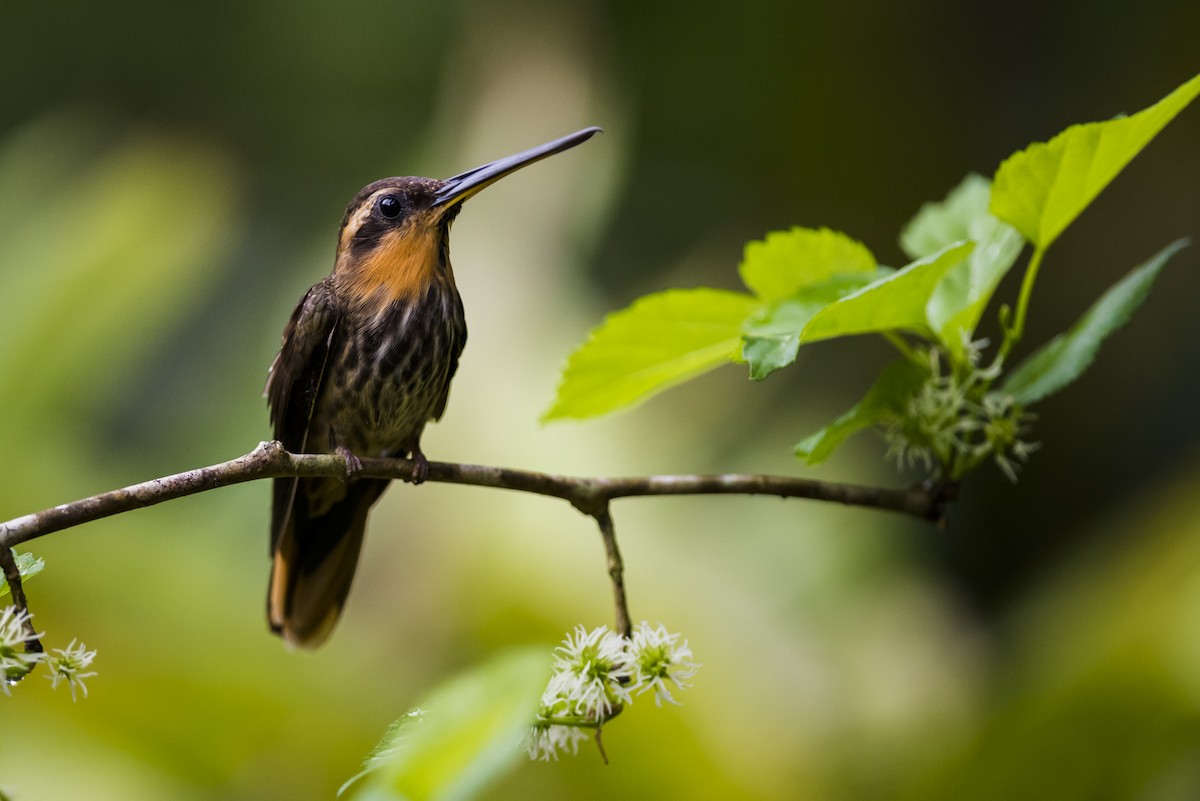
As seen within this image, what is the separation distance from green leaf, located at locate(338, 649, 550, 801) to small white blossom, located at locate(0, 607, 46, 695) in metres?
0.36

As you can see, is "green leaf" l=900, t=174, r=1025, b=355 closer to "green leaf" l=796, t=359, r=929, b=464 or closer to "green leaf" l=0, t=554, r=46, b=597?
"green leaf" l=796, t=359, r=929, b=464

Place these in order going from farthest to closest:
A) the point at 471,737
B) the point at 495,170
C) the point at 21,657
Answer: the point at 495,170, the point at 21,657, the point at 471,737

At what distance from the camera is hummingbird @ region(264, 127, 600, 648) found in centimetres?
197

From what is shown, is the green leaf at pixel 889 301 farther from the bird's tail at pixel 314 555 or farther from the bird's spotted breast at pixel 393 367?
the bird's tail at pixel 314 555

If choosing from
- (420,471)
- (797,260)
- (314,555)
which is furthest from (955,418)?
(314,555)

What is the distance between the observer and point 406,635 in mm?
3402

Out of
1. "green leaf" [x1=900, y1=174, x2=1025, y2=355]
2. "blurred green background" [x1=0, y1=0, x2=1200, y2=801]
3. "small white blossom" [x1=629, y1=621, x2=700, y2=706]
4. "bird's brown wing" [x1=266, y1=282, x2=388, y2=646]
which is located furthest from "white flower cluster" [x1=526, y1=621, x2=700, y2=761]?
"blurred green background" [x1=0, y1=0, x2=1200, y2=801]

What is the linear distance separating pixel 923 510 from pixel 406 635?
2216mm

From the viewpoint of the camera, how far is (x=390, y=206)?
6.74ft

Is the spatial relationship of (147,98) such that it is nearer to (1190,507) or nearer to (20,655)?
(1190,507)

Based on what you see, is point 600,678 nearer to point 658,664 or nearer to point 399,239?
point 658,664

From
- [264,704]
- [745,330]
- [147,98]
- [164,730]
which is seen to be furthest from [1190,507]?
[147,98]

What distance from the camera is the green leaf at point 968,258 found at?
1.40m

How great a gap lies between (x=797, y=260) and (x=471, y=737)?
34.3 inches
